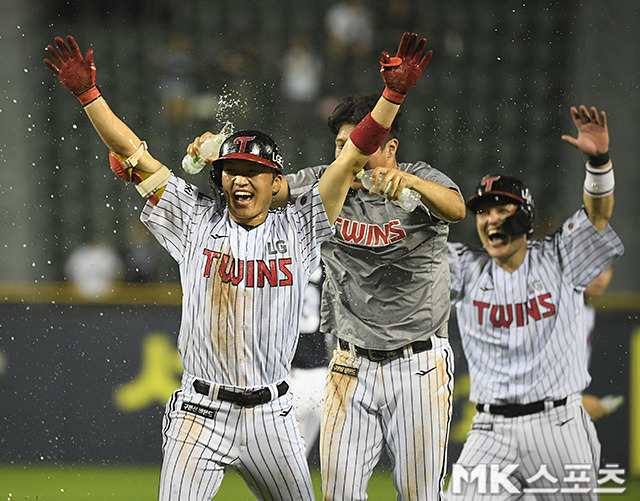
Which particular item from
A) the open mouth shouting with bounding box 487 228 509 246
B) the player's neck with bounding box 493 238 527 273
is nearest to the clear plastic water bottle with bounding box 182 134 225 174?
the open mouth shouting with bounding box 487 228 509 246

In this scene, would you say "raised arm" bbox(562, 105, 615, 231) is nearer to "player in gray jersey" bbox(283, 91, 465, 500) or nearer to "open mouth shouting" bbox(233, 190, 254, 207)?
"player in gray jersey" bbox(283, 91, 465, 500)

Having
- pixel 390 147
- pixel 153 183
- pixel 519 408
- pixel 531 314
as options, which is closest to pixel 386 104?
pixel 390 147

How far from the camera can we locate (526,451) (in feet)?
14.0

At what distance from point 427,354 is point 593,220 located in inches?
45.9

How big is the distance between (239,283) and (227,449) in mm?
614

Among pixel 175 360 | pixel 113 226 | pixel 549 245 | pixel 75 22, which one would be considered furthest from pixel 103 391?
pixel 75 22

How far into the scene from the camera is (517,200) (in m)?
4.28

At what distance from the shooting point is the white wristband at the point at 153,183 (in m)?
3.39

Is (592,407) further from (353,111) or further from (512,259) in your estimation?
(353,111)

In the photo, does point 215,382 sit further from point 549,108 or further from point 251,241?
point 549,108

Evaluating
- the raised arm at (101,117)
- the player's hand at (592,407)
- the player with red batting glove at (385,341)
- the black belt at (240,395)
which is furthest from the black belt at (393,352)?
the player's hand at (592,407)

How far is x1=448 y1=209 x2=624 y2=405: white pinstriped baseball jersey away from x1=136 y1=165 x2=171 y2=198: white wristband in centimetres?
162

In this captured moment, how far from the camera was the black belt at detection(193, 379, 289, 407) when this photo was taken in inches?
131

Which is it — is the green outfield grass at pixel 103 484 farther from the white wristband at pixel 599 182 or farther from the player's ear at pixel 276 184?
the player's ear at pixel 276 184
